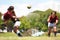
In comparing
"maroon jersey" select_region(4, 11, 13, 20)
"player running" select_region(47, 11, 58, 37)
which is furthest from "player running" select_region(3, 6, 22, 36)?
"player running" select_region(47, 11, 58, 37)

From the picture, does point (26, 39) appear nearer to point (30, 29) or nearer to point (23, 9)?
point (30, 29)

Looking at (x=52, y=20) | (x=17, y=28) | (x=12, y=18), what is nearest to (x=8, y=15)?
(x=12, y=18)

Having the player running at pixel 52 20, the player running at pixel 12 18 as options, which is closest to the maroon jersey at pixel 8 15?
the player running at pixel 12 18

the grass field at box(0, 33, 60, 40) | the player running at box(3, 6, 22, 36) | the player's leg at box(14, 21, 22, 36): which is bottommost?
the grass field at box(0, 33, 60, 40)

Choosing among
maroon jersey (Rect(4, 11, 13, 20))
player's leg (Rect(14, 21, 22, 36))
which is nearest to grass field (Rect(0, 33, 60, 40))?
player's leg (Rect(14, 21, 22, 36))

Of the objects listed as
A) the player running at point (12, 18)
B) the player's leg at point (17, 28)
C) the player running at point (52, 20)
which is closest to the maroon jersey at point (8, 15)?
the player running at point (12, 18)

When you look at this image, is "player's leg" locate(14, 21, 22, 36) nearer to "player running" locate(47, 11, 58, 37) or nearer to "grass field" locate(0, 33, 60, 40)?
"grass field" locate(0, 33, 60, 40)

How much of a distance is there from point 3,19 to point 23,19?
261 millimetres

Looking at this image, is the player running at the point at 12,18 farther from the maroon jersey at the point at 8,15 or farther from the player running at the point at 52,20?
the player running at the point at 52,20

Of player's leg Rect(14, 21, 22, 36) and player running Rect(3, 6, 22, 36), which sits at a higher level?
player running Rect(3, 6, 22, 36)

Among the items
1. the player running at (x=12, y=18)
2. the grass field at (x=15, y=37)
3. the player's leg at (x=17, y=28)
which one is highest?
the player running at (x=12, y=18)

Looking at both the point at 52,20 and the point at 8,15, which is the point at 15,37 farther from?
the point at 52,20

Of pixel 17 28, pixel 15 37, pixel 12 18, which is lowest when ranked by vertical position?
pixel 15 37

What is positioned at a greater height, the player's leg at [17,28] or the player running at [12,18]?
the player running at [12,18]
